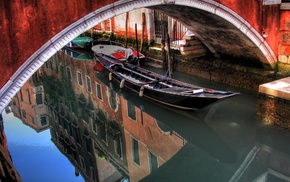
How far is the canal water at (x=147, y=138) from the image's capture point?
3590 mm

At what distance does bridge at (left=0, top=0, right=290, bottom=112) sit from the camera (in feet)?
9.41

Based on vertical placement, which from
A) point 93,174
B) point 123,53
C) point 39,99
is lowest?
point 93,174

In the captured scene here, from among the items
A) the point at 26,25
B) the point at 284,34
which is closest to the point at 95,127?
the point at 26,25

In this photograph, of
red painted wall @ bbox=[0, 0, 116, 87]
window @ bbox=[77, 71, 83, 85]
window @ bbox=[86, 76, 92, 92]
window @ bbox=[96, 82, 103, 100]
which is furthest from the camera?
window @ bbox=[77, 71, 83, 85]

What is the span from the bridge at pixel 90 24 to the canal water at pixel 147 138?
109cm

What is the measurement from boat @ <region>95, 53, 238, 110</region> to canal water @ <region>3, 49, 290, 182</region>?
231 millimetres

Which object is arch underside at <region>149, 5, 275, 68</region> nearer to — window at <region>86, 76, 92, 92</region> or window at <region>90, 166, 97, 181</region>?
window at <region>86, 76, 92, 92</region>

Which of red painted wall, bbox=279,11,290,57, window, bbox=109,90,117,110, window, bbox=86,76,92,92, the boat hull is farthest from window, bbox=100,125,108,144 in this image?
red painted wall, bbox=279,11,290,57

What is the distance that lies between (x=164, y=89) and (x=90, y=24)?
188cm

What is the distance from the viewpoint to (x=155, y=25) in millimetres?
8094

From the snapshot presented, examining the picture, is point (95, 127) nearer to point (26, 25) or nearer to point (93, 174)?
point (93, 174)

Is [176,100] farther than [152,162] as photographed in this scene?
Yes

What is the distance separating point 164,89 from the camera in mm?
→ 4754

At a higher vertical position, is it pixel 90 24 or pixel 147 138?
pixel 90 24
